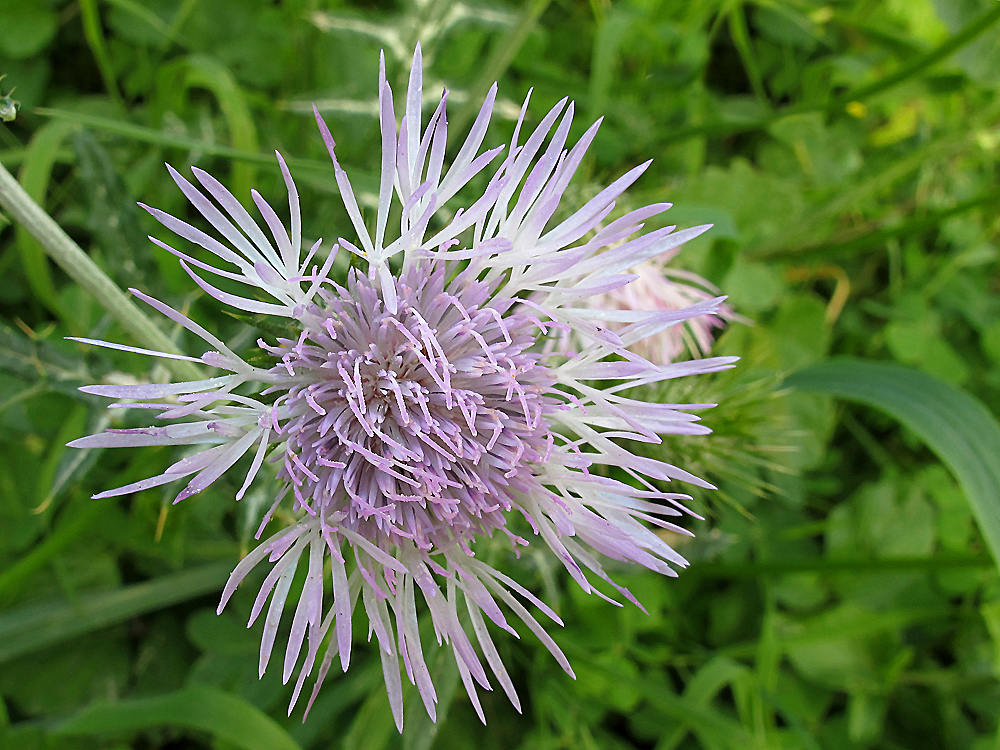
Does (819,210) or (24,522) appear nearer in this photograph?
(24,522)

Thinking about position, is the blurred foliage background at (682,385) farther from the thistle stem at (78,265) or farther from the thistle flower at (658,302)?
the thistle stem at (78,265)

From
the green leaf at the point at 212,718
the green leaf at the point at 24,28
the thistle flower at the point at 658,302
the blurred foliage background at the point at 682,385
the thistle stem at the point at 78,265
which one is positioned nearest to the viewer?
the thistle stem at the point at 78,265

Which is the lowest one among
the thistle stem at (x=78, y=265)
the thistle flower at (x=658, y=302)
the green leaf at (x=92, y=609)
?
the green leaf at (x=92, y=609)

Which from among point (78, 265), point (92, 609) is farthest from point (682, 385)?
point (92, 609)

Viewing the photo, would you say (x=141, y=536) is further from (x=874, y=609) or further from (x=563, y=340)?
(x=874, y=609)

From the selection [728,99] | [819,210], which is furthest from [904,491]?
[728,99]

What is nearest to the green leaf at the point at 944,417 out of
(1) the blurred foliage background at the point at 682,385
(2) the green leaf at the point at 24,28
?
(1) the blurred foliage background at the point at 682,385

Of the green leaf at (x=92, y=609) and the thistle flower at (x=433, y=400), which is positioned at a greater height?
the thistle flower at (x=433, y=400)
